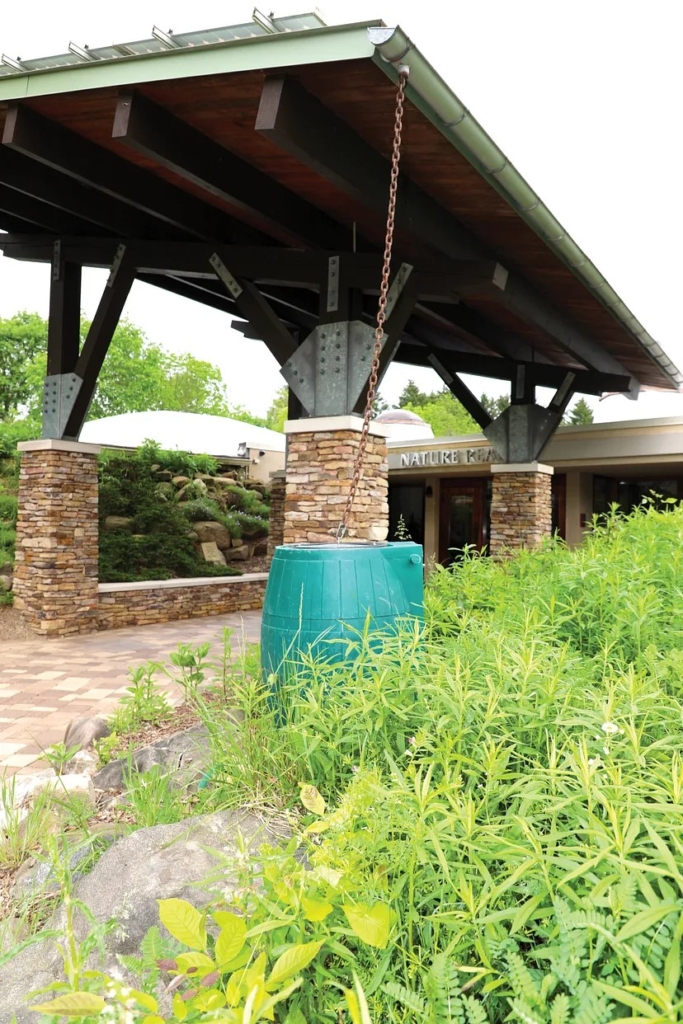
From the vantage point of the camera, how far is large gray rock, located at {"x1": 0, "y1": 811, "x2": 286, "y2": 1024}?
1914mm

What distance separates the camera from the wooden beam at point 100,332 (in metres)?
8.36

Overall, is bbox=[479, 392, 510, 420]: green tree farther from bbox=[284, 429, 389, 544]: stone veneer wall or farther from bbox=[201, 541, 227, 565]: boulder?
bbox=[284, 429, 389, 544]: stone veneer wall

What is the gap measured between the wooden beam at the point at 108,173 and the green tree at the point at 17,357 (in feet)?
86.1

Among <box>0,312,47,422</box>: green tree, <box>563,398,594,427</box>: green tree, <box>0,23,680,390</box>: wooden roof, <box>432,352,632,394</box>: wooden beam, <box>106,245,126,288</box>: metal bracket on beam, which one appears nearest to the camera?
<box>0,23,680,390</box>: wooden roof

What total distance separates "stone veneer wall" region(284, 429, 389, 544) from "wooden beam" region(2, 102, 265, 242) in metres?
2.67

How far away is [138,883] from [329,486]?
473cm

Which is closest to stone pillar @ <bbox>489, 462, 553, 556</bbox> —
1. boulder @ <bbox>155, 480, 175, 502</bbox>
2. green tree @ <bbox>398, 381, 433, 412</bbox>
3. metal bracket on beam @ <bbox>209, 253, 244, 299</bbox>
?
metal bracket on beam @ <bbox>209, 253, 244, 299</bbox>

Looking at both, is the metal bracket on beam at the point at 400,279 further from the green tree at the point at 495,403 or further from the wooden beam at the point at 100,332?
the green tree at the point at 495,403

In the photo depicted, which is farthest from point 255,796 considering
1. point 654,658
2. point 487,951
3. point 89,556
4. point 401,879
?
point 89,556

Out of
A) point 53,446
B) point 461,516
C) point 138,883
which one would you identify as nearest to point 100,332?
point 53,446

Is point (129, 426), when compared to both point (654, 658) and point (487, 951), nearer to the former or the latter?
point (654, 658)

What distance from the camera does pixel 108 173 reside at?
6.39 metres

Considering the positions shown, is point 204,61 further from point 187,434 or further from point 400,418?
point 400,418

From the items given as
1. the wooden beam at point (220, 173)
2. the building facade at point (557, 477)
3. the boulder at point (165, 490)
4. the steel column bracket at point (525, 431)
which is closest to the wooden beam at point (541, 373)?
the steel column bracket at point (525, 431)
